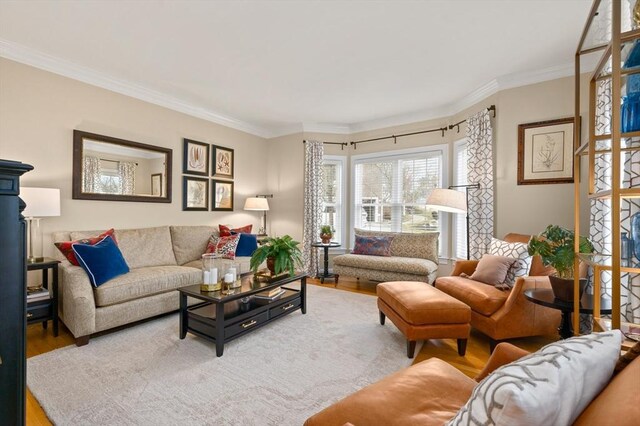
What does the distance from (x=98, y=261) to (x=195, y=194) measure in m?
2.02

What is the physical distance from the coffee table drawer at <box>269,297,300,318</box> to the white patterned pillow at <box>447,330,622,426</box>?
2.31 metres

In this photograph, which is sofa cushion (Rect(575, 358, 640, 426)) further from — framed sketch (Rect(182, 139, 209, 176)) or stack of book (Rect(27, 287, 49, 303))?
framed sketch (Rect(182, 139, 209, 176))

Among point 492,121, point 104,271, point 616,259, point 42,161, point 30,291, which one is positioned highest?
point 492,121

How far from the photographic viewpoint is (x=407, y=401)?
1.13 m

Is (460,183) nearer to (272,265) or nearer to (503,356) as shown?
(272,265)

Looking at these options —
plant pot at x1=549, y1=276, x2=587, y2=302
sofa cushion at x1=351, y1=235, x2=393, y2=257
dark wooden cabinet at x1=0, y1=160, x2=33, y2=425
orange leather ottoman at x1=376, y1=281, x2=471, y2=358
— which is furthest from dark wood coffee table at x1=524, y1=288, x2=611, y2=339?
dark wooden cabinet at x1=0, y1=160, x2=33, y2=425

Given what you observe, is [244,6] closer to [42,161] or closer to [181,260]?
[42,161]

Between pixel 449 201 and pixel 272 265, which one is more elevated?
pixel 449 201

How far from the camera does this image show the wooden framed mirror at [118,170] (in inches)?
131

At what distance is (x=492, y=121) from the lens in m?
3.69

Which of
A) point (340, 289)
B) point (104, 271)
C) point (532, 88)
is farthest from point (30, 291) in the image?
point (532, 88)

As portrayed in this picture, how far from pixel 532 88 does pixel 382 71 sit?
5.73 ft

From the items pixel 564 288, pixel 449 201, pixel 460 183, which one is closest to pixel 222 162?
pixel 449 201

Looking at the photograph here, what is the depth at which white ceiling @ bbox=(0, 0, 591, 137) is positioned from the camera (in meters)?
2.35
